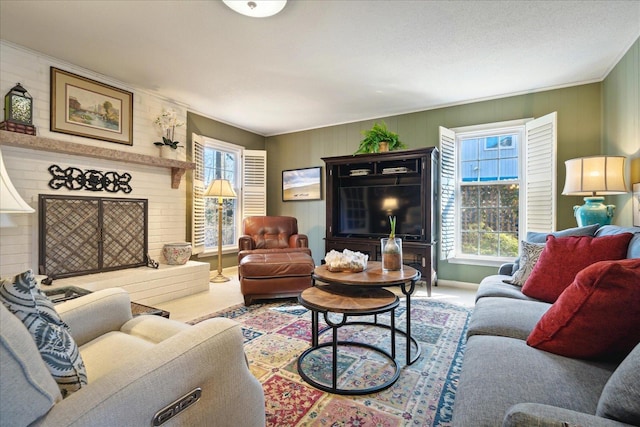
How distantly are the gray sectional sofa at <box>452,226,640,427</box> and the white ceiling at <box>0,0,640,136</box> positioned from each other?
1889 millimetres

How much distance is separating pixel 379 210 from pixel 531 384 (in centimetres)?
331

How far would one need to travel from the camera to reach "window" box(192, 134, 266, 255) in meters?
4.46

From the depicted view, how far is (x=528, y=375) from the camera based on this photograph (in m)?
1.01

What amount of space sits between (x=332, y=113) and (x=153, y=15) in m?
2.65

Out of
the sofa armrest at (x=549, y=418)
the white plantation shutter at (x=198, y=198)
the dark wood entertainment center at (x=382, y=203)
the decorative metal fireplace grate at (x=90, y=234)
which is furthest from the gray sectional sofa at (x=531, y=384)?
the white plantation shutter at (x=198, y=198)

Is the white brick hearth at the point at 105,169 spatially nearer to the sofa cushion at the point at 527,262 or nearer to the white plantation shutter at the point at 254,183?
the white plantation shutter at the point at 254,183

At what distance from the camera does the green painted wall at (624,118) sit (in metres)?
2.51

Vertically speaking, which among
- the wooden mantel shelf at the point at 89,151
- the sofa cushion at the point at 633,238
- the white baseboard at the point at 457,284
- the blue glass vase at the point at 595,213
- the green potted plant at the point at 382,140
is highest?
the green potted plant at the point at 382,140

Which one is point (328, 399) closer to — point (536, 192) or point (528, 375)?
point (528, 375)

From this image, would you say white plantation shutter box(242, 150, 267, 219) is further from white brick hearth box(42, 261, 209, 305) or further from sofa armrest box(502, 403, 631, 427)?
sofa armrest box(502, 403, 631, 427)

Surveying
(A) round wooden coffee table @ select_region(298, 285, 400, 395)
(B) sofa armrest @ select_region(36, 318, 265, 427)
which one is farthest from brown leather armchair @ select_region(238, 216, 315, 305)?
(B) sofa armrest @ select_region(36, 318, 265, 427)

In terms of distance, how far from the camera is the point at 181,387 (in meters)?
0.86

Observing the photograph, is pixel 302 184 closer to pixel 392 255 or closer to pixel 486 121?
pixel 486 121

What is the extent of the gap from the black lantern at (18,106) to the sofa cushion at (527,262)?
4341mm
